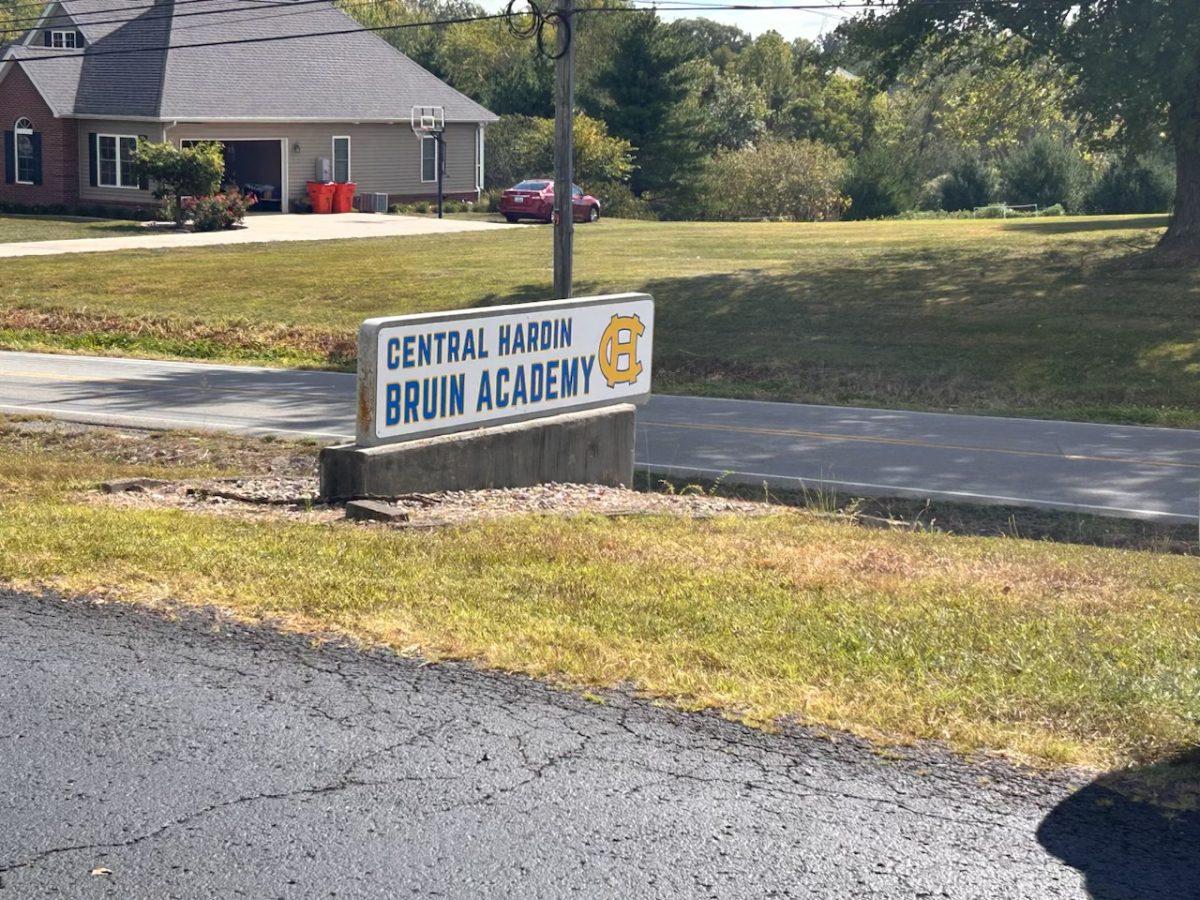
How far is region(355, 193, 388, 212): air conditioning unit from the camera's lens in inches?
2089

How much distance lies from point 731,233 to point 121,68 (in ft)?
68.5

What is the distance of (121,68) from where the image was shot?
162 ft

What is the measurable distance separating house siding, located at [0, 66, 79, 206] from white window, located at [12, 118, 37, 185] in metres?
0.20

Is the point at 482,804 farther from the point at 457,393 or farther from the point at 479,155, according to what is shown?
the point at 479,155

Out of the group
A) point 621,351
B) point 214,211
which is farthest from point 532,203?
point 621,351

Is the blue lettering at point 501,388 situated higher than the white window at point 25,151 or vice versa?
the white window at point 25,151

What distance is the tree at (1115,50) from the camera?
965 inches

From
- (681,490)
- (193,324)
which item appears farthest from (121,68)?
(681,490)

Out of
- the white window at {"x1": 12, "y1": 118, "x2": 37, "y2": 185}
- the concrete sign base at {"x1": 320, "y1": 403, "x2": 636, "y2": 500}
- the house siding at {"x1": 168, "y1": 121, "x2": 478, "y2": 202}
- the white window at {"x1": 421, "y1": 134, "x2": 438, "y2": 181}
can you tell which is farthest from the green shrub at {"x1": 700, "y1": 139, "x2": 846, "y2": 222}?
the concrete sign base at {"x1": 320, "y1": 403, "x2": 636, "y2": 500}

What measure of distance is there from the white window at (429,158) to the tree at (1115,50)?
27823 millimetres

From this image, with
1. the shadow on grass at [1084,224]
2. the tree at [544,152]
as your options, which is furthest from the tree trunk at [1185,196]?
the tree at [544,152]

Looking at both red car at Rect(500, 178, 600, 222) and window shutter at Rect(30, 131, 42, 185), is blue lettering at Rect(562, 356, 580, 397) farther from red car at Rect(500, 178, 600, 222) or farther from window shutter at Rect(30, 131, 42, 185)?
window shutter at Rect(30, 131, 42, 185)

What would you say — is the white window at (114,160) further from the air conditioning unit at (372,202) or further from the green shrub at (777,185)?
the green shrub at (777,185)

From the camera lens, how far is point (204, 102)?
48125mm
